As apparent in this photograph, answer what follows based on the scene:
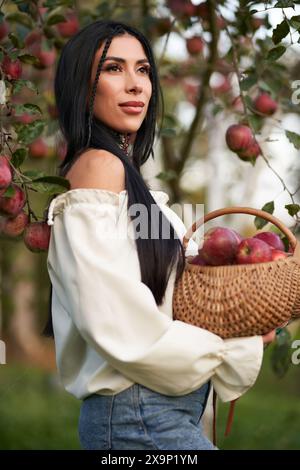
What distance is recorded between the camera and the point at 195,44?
120 inches

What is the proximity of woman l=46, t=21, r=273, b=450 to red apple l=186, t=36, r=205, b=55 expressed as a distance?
50.2 inches

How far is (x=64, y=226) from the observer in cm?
166

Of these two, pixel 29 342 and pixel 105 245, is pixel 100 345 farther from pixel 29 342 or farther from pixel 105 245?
pixel 29 342

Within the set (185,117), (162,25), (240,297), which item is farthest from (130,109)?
(185,117)

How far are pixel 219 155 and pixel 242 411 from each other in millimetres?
1921

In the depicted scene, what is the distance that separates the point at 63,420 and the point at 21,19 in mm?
3141

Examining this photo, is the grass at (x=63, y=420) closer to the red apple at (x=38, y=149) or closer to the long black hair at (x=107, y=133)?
the red apple at (x=38, y=149)

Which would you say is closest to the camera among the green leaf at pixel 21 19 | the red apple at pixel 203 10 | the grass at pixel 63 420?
the green leaf at pixel 21 19

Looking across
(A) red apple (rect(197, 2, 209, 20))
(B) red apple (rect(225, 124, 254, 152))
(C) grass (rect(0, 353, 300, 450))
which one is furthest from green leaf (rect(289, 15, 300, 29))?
(C) grass (rect(0, 353, 300, 450))

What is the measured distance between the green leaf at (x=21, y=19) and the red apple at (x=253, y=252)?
1.30m

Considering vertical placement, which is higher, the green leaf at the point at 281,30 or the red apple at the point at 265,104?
the green leaf at the point at 281,30

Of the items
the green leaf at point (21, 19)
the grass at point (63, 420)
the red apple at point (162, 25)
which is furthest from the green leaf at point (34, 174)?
the red apple at point (162, 25)

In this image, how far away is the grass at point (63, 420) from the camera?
4109 mm

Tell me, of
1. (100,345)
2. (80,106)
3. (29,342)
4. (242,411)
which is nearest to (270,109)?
(80,106)
